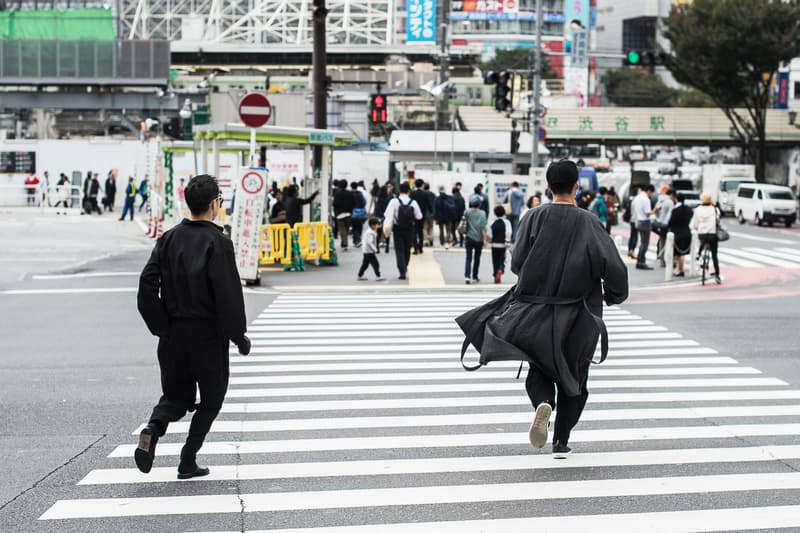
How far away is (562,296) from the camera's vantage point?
265 inches

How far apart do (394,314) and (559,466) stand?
352 inches

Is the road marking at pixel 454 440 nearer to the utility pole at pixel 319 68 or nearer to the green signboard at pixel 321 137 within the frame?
the green signboard at pixel 321 137

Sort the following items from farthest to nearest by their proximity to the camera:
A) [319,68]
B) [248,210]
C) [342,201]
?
[342,201]
[319,68]
[248,210]

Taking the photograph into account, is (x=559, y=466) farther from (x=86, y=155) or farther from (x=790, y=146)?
(x=790, y=146)

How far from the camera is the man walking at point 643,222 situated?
23812 millimetres

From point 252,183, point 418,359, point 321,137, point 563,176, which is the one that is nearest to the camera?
point 563,176

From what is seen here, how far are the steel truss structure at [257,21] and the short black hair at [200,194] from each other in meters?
112

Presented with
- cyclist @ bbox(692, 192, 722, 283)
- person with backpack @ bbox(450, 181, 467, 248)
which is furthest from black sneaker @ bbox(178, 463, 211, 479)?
person with backpack @ bbox(450, 181, 467, 248)

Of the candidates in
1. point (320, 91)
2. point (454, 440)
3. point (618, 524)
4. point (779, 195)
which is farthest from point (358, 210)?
point (779, 195)

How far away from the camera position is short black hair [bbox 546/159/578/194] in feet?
22.6

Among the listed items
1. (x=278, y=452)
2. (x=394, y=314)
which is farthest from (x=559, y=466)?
(x=394, y=314)

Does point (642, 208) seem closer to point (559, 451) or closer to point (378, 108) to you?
point (378, 108)

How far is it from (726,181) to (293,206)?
38028 mm

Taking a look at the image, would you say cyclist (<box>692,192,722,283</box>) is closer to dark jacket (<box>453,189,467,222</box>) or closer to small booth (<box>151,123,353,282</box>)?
small booth (<box>151,123,353,282</box>)
